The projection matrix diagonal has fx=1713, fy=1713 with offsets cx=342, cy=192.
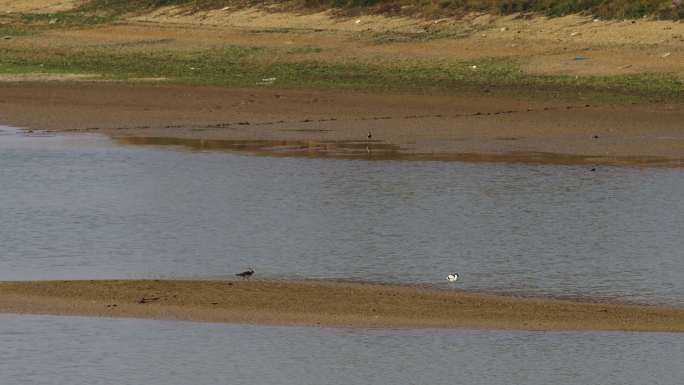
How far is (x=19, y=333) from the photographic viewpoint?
31.8 ft

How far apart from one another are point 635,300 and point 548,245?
1.90 metres

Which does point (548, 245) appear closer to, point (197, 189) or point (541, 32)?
point (197, 189)

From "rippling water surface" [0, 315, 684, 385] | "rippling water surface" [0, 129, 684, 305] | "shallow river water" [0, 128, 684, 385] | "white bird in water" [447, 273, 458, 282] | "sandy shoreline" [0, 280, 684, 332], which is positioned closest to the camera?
"rippling water surface" [0, 315, 684, 385]

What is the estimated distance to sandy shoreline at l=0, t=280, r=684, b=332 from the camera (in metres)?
9.95

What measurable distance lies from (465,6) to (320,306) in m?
20.3

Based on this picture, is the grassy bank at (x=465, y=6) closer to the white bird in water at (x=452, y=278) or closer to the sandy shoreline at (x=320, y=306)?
the white bird in water at (x=452, y=278)

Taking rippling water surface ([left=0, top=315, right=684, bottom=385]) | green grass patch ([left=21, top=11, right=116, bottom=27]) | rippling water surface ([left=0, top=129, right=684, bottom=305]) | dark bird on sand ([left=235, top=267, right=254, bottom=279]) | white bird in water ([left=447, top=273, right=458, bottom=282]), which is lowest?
green grass patch ([left=21, top=11, right=116, bottom=27])

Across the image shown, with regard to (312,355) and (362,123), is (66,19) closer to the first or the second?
(362,123)

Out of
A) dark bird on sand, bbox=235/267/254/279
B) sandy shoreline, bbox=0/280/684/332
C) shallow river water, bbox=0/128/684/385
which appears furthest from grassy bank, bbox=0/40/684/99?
sandy shoreline, bbox=0/280/684/332

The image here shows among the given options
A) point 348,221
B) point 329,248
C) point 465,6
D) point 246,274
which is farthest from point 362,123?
point 465,6

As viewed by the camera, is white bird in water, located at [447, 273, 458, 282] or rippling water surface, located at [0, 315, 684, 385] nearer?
rippling water surface, located at [0, 315, 684, 385]

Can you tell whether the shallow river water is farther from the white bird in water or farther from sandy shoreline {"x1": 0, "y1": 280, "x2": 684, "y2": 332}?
sandy shoreline {"x1": 0, "y1": 280, "x2": 684, "y2": 332}

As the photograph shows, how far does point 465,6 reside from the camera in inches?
1186

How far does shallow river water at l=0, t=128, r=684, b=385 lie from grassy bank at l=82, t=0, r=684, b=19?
1121cm
